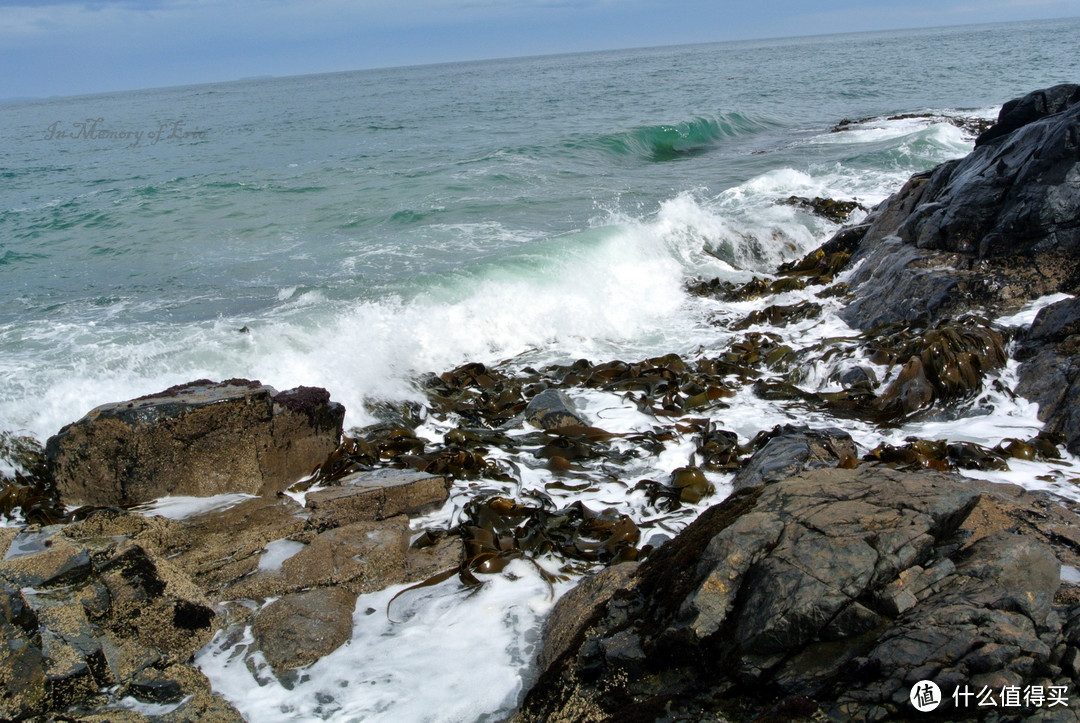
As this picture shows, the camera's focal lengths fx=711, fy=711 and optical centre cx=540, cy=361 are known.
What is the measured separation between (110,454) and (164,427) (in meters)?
0.39

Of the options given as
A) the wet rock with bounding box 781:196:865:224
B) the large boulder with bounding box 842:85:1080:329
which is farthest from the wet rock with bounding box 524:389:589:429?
the wet rock with bounding box 781:196:865:224

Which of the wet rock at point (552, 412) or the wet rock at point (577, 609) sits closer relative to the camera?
the wet rock at point (577, 609)

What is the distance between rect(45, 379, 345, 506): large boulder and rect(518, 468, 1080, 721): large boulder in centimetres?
277

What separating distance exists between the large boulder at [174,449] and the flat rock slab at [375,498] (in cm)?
A: 62

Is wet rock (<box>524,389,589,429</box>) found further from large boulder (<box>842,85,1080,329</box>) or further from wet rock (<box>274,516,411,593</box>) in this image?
large boulder (<box>842,85,1080,329</box>)

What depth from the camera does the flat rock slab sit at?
439 cm

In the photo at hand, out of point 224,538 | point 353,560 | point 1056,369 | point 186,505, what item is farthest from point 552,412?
point 1056,369

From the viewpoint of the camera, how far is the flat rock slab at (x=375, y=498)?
173 inches

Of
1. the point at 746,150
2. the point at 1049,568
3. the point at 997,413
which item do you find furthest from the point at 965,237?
the point at 746,150

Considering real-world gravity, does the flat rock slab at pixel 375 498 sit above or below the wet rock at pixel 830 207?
below

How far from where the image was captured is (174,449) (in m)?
4.78

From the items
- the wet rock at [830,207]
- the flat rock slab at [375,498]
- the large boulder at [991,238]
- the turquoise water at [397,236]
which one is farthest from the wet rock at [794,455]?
the wet rock at [830,207]

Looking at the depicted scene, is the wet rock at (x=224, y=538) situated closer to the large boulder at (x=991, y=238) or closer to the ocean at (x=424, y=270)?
the ocean at (x=424, y=270)

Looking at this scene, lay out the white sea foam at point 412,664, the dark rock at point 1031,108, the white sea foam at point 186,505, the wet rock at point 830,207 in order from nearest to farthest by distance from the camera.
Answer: the white sea foam at point 412,664
the white sea foam at point 186,505
the dark rock at point 1031,108
the wet rock at point 830,207
